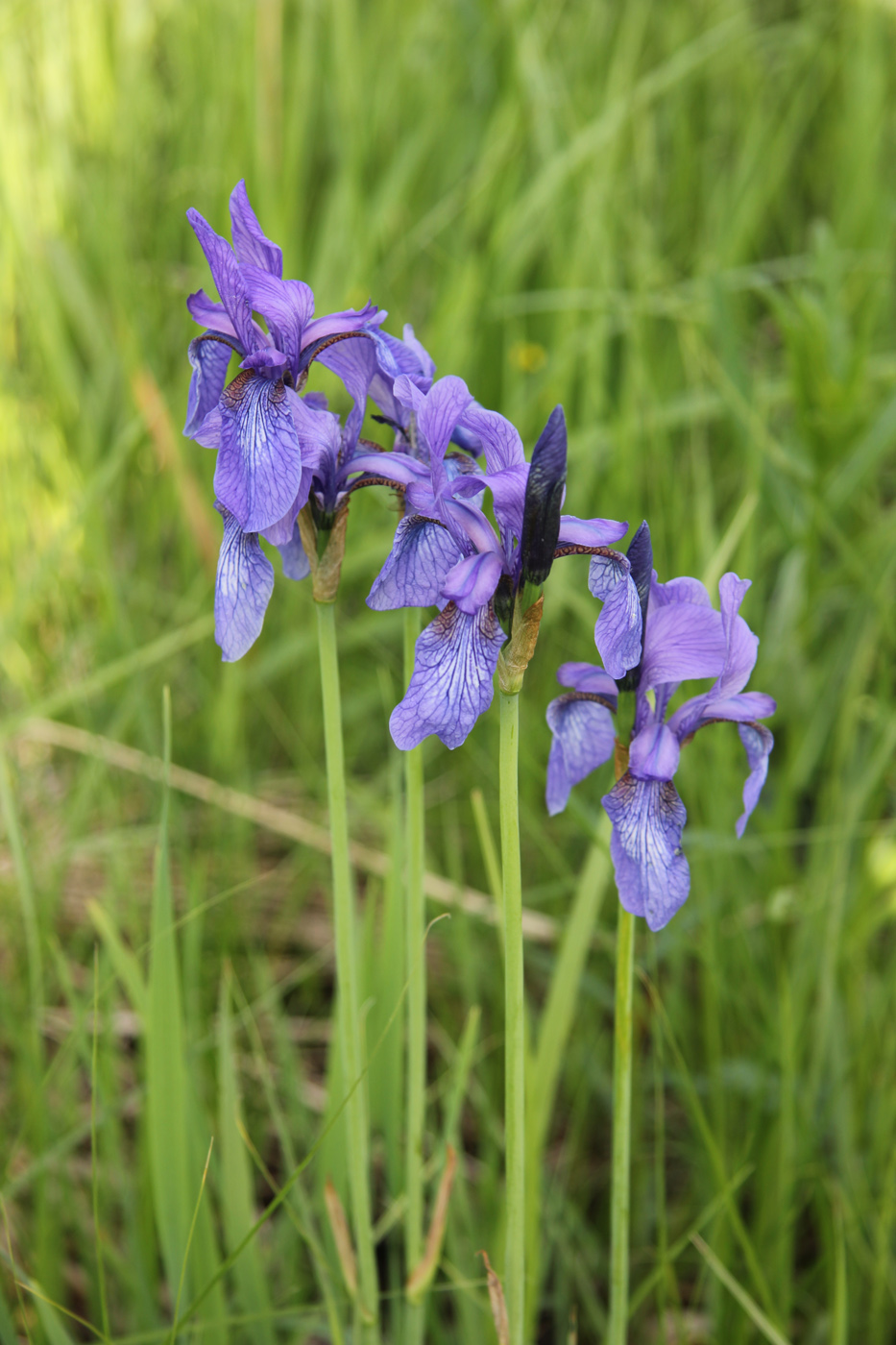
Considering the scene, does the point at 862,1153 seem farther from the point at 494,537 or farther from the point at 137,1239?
the point at 494,537

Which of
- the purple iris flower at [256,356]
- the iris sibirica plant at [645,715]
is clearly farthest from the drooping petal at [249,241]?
the iris sibirica plant at [645,715]

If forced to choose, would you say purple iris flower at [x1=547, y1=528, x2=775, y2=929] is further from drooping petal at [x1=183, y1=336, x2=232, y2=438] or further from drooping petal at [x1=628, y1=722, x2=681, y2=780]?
drooping petal at [x1=183, y1=336, x2=232, y2=438]

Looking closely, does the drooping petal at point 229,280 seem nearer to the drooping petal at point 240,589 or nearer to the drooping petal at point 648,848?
the drooping petal at point 240,589

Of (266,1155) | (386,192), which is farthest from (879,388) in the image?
(266,1155)

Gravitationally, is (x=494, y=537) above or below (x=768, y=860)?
above

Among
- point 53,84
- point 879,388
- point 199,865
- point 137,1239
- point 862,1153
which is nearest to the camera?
point 137,1239

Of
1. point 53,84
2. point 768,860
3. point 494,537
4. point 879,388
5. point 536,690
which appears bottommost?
point 768,860

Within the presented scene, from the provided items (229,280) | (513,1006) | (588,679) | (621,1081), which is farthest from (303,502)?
(621,1081)

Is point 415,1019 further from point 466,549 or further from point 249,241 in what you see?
point 249,241
